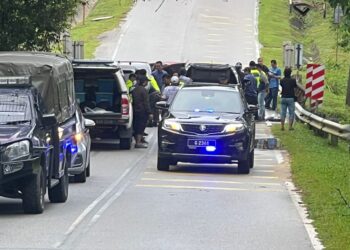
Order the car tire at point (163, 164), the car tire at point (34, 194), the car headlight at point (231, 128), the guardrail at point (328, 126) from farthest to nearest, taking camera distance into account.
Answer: the guardrail at point (328, 126) → the car tire at point (163, 164) → the car headlight at point (231, 128) → the car tire at point (34, 194)

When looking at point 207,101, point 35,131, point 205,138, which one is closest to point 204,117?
point 205,138

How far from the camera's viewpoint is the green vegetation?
5084 cm

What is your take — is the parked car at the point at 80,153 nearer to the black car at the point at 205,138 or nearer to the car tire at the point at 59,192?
the car tire at the point at 59,192

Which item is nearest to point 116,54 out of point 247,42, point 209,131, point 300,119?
point 247,42

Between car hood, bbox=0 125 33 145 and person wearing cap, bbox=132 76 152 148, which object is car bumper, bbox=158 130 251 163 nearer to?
person wearing cap, bbox=132 76 152 148

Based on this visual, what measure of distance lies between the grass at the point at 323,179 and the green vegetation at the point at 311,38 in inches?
589

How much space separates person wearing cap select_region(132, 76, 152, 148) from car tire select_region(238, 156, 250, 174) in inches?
205

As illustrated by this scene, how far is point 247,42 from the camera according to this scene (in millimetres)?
63719

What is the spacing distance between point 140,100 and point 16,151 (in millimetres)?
11649

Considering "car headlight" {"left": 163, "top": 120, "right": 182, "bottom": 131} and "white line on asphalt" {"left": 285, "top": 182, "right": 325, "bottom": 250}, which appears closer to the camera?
"white line on asphalt" {"left": 285, "top": 182, "right": 325, "bottom": 250}

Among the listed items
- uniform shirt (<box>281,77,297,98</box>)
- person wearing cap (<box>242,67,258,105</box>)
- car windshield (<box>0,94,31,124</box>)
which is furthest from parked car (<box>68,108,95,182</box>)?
person wearing cap (<box>242,67,258,105</box>)

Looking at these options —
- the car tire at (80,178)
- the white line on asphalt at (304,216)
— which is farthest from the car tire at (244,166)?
the car tire at (80,178)

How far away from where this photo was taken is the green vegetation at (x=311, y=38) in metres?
50.8

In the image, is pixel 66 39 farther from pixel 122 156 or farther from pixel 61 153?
pixel 61 153
